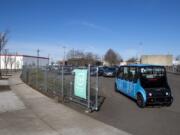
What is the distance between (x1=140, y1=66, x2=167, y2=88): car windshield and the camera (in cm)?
1253

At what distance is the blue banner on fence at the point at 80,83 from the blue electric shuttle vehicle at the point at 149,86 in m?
2.74

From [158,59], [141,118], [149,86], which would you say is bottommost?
[141,118]

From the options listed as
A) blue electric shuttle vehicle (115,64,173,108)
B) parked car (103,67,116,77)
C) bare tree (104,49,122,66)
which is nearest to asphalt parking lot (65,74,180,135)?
blue electric shuttle vehicle (115,64,173,108)

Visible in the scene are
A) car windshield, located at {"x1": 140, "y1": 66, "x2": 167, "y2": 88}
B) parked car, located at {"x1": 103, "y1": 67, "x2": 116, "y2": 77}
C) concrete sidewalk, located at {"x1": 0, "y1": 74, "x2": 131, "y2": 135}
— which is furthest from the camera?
parked car, located at {"x1": 103, "y1": 67, "x2": 116, "y2": 77}

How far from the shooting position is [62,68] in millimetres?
13922

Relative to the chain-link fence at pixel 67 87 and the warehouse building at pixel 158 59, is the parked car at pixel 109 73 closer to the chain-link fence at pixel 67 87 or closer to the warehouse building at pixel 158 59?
the chain-link fence at pixel 67 87

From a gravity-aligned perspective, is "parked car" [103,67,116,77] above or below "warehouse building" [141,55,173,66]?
below

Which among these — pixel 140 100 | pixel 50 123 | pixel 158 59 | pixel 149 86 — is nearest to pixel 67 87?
pixel 140 100

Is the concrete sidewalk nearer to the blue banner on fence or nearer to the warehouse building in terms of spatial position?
the blue banner on fence

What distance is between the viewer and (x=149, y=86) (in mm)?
12492

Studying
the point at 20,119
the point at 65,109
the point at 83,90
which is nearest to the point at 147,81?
the point at 83,90

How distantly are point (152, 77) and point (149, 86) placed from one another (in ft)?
1.51

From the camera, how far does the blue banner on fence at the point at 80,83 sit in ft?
36.7

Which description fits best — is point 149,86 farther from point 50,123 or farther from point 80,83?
point 50,123
